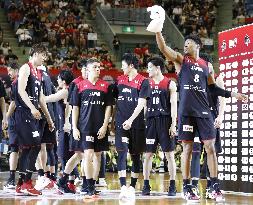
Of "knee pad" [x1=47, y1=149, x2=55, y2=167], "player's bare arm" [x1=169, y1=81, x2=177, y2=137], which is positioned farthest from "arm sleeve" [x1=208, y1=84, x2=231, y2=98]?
"knee pad" [x1=47, y1=149, x2=55, y2=167]

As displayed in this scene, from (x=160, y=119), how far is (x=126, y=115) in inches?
24.7

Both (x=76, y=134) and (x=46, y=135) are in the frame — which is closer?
(x=76, y=134)

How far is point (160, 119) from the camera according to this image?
10.9m

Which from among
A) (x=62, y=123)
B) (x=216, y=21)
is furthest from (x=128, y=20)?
(x=62, y=123)

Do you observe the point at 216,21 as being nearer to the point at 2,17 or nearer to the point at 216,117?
the point at 2,17

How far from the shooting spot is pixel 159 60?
11078 mm

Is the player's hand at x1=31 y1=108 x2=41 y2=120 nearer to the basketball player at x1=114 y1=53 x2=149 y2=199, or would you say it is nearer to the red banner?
the basketball player at x1=114 y1=53 x2=149 y2=199

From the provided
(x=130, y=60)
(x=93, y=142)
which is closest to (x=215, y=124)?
(x=130, y=60)

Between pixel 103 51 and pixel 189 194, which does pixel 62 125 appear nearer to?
pixel 189 194

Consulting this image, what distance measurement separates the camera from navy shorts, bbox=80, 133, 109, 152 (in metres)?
10.1

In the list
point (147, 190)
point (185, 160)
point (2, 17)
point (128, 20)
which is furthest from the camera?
point (128, 20)

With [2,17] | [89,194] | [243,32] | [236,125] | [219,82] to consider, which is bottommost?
[89,194]

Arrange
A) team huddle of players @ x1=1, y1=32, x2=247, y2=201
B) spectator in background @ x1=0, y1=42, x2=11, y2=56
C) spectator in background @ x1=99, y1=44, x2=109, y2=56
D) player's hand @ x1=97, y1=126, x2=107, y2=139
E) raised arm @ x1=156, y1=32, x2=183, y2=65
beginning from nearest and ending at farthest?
raised arm @ x1=156, y1=32, x2=183, y2=65 < team huddle of players @ x1=1, y1=32, x2=247, y2=201 < player's hand @ x1=97, y1=126, x2=107, y2=139 < spectator in background @ x1=0, y1=42, x2=11, y2=56 < spectator in background @ x1=99, y1=44, x2=109, y2=56

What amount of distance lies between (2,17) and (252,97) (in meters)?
19.3
